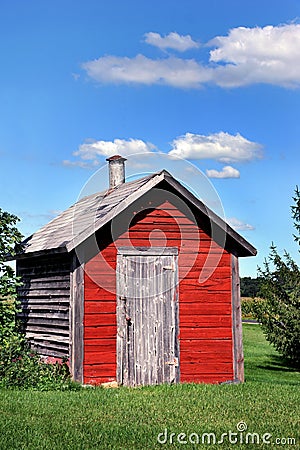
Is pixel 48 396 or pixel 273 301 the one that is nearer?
pixel 48 396

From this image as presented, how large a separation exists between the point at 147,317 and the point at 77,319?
1.66 meters

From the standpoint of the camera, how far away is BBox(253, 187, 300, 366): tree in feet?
77.6

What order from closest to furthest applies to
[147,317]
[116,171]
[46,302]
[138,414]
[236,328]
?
[138,414] → [147,317] → [236,328] → [46,302] → [116,171]

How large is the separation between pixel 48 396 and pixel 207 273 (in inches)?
205

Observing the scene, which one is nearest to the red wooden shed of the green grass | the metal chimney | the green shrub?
the green grass

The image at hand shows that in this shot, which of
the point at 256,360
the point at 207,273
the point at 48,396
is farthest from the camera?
the point at 256,360

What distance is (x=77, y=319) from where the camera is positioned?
1557 centimetres

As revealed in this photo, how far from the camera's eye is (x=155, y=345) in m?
16.2

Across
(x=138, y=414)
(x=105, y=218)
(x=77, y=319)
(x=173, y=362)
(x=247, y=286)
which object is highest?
(x=247, y=286)

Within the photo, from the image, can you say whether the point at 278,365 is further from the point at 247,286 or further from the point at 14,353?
the point at 247,286

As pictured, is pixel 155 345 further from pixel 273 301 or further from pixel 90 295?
pixel 273 301

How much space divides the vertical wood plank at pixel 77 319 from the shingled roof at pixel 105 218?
632 mm

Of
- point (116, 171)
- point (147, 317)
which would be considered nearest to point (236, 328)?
point (147, 317)

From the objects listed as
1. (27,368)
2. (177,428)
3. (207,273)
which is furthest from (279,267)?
(177,428)
